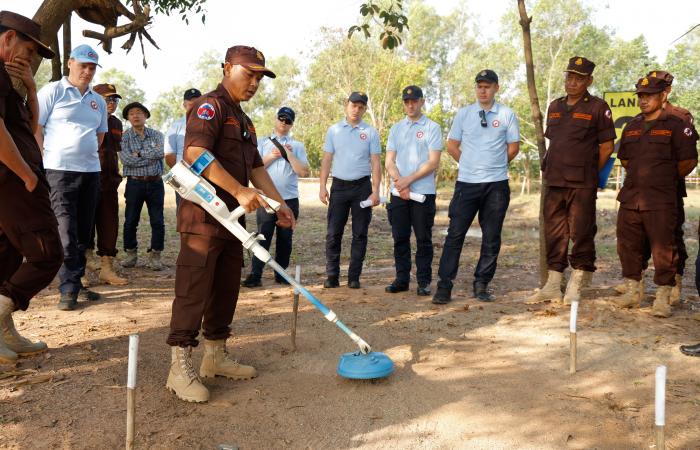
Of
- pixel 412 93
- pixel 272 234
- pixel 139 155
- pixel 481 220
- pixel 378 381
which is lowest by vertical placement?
pixel 378 381

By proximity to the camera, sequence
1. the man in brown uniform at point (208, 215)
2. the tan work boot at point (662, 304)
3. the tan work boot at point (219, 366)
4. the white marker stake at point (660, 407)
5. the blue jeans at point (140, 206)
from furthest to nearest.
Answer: the blue jeans at point (140, 206) → the tan work boot at point (662, 304) → the tan work boot at point (219, 366) → the man in brown uniform at point (208, 215) → the white marker stake at point (660, 407)

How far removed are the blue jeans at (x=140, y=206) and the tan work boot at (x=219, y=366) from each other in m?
4.56

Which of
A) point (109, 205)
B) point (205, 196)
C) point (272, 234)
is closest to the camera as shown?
point (205, 196)

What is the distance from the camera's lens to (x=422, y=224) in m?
7.09

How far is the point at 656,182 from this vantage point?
6.43 metres

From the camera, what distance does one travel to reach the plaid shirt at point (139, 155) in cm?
844

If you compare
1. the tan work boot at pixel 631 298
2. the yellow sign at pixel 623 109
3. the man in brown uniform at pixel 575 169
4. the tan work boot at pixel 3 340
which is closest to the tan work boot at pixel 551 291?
the man in brown uniform at pixel 575 169

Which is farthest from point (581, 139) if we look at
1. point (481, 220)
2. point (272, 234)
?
point (272, 234)

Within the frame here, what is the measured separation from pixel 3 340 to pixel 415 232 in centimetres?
437

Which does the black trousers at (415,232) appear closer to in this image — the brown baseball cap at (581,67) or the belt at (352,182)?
the belt at (352,182)

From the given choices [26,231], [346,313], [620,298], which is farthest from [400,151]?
[26,231]

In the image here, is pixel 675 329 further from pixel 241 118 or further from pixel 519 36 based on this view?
pixel 519 36

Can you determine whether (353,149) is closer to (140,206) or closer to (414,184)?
(414,184)

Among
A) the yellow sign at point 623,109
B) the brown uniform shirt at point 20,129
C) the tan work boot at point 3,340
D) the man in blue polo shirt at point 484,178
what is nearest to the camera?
the brown uniform shirt at point 20,129
